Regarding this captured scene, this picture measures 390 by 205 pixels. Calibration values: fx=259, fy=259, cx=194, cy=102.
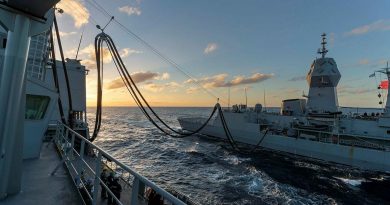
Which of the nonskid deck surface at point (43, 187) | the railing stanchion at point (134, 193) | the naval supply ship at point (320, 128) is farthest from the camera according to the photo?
the naval supply ship at point (320, 128)

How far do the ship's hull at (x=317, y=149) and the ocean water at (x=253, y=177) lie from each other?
4.35 ft

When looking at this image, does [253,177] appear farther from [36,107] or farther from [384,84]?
[384,84]

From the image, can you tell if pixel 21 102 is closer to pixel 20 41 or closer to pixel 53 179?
pixel 20 41

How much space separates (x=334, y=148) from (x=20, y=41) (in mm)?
30352

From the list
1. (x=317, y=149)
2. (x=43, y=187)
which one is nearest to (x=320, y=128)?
(x=317, y=149)

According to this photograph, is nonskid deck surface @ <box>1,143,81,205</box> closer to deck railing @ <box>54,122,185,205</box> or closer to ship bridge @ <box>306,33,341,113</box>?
deck railing @ <box>54,122,185,205</box>

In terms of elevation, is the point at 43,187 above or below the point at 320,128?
below

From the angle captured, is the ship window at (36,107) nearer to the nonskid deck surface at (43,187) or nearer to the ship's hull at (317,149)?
the nonskid deck surface at (43,187)

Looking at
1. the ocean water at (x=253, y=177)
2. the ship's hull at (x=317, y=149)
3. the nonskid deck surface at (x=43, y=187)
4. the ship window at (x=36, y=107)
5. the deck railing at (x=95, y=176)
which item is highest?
the ship window at (x=36, y=107)

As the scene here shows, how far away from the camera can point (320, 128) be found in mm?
30688

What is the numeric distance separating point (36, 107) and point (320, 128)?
29923 mm

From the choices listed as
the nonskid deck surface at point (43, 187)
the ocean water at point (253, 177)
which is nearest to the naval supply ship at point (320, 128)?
the ocean water at point (253, 177)

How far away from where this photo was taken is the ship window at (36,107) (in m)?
8.73

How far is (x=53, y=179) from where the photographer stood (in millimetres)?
6309
